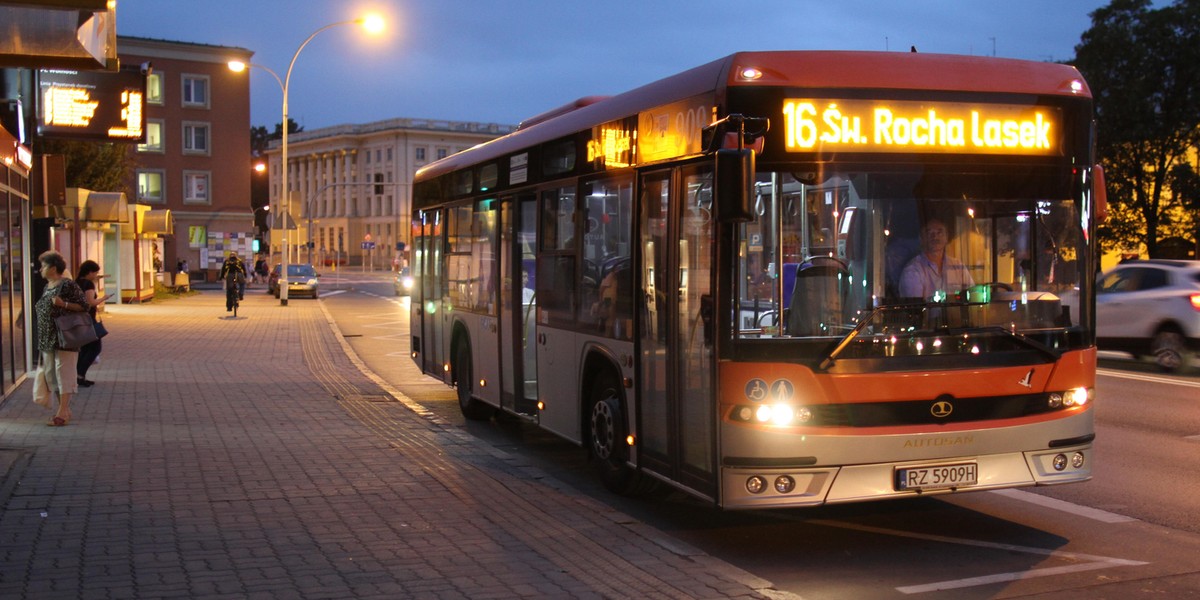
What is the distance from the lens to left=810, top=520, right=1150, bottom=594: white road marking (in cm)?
664

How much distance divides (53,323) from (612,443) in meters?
5.94

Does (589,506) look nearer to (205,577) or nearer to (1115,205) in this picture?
(205,577)

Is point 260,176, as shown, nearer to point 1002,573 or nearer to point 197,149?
point 197,149

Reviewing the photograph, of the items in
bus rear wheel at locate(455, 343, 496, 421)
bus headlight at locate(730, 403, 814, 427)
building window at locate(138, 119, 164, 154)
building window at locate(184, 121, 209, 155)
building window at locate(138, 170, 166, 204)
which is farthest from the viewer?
building window at locate(184, 121, 209, 155)

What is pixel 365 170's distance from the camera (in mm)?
139000

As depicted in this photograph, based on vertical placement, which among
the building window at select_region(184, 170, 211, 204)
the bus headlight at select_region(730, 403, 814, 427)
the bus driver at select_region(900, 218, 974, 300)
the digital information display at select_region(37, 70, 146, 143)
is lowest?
the bus headlight at select_region(730, 403, 814, 427)

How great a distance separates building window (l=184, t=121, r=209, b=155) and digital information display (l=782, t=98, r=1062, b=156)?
75031mm

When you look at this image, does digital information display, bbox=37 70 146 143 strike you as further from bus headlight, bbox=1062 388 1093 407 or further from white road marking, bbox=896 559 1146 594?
white road marking, bbox=896 559 1146 594

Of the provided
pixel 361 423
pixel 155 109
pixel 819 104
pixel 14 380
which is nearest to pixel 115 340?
pixel 14 380

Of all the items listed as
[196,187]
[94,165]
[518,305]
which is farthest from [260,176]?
[518,305]

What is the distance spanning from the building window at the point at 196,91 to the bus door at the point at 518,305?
231 ft

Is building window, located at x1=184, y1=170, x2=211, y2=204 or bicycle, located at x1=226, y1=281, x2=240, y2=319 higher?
building window, located at x1=184, y1=170, x2=211, y2=204

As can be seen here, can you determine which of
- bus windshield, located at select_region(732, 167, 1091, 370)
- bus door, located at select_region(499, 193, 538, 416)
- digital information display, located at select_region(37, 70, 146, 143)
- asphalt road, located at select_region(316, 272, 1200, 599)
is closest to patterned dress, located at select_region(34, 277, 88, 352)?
bus door, located at select_region(499, 193, 538, 416)

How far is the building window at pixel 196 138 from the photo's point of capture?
Result: 7694cm
